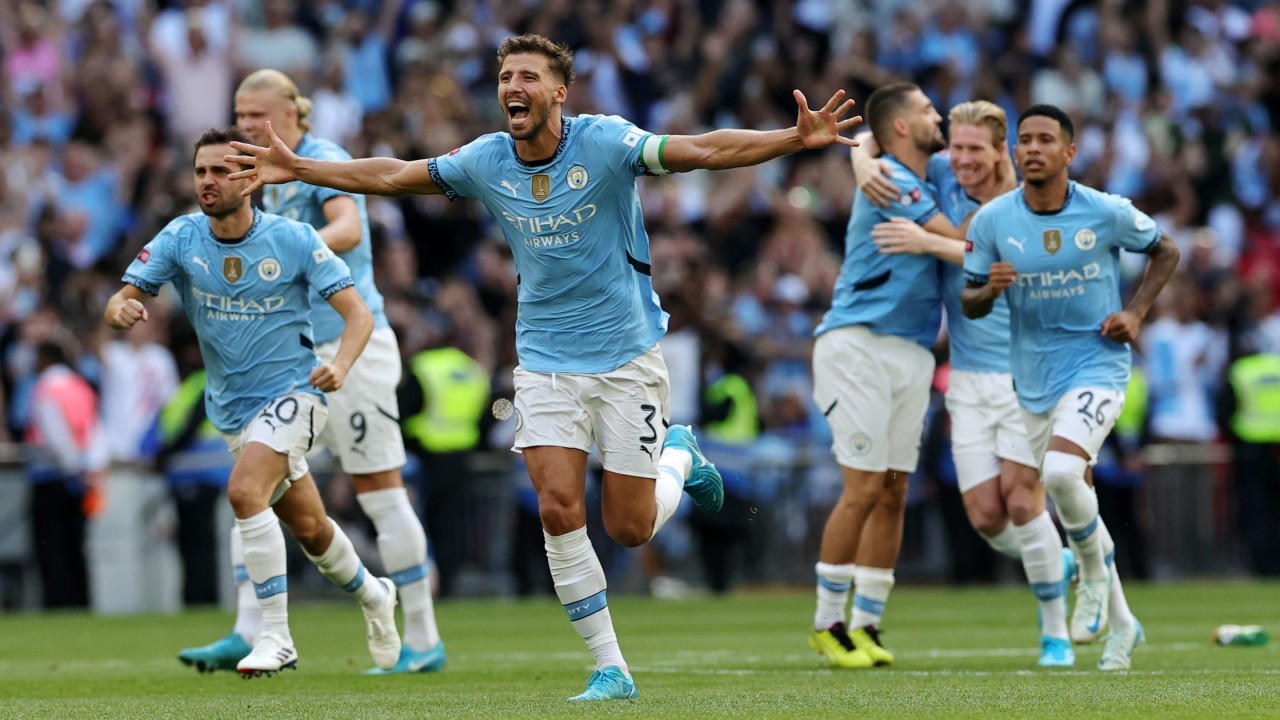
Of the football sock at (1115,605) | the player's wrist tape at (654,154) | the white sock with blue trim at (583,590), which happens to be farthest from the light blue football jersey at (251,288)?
the football sock at (1115,605)

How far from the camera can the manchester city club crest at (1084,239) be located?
1043cm

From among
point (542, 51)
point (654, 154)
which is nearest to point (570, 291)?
point (654, 154)

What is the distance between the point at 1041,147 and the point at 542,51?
2.82 m

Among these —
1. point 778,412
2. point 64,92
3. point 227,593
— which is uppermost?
point 64,92

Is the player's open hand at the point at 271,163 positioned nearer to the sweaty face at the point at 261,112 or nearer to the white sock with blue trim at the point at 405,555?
the sweaty face at the point at 261,112

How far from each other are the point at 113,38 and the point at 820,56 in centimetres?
769

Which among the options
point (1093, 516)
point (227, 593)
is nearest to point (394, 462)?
point (1093, 516)

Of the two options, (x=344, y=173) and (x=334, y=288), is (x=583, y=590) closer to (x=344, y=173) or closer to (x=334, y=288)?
(x=344, y=173)

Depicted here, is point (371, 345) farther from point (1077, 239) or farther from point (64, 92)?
point (64, 92)

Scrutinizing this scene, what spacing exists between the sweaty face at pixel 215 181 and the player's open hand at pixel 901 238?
3.18m

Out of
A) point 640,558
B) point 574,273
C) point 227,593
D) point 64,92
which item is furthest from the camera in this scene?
point 64,92

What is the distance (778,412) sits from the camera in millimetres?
19844

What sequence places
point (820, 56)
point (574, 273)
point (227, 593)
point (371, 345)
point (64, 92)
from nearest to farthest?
point (574, 273) → point (371, 345) → point (227, 593) → point (64, 92) → point (820, 56)

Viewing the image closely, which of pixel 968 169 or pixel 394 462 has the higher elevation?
pixel 968 169
